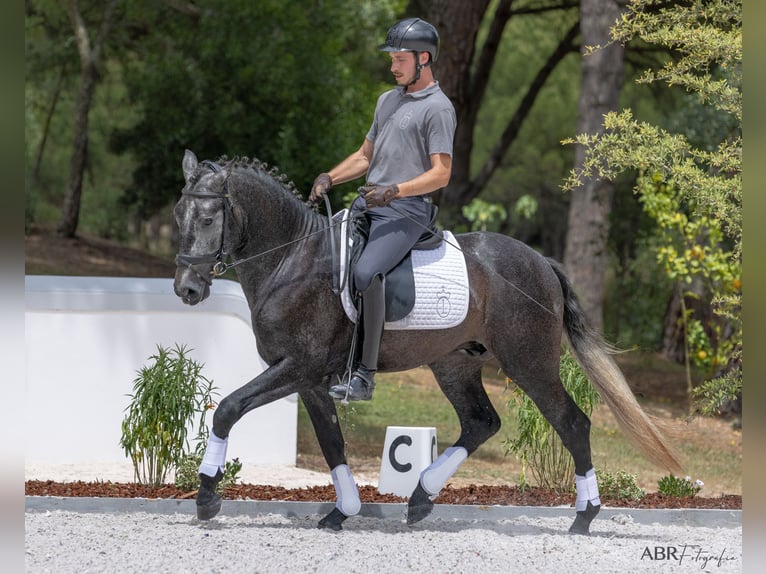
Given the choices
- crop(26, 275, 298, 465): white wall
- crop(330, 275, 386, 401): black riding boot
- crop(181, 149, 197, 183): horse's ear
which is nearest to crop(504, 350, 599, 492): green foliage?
crop(330, 275, 386, 401): black riding boot

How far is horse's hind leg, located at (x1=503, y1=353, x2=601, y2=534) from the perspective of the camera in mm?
5957

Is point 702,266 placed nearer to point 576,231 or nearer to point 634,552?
point 576,231

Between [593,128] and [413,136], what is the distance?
32.7ft

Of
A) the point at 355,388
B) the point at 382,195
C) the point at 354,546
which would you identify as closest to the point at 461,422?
the point at 355,388

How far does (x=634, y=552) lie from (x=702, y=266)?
833 centimetres

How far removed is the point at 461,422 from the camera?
6.29 metres

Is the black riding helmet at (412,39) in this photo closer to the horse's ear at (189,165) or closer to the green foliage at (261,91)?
the horse's ear at (189,165)

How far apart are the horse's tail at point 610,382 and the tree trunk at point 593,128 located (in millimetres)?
8518

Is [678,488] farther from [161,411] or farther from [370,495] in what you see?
[161,411]

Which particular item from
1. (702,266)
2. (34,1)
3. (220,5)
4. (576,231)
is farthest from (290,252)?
(34,1)

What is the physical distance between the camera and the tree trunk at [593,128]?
14.8m

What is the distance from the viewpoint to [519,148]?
33000 mm

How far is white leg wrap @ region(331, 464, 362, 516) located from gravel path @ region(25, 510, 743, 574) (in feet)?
0.45

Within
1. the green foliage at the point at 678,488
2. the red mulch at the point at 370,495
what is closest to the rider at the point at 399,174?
the red mulch at the point at 370,495
